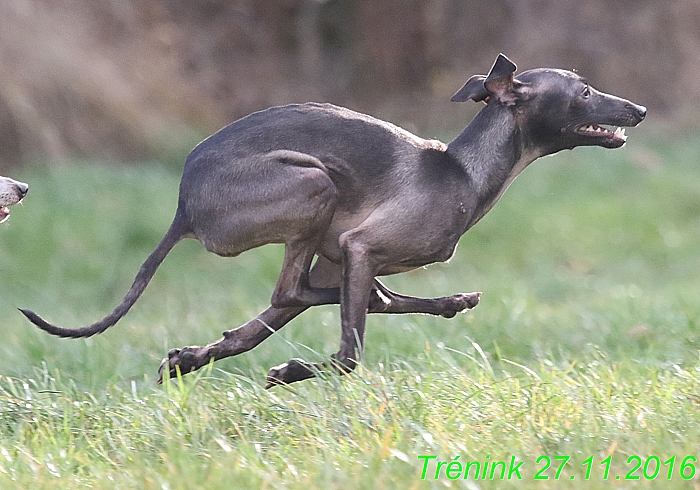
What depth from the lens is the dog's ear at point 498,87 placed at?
4.61 meters

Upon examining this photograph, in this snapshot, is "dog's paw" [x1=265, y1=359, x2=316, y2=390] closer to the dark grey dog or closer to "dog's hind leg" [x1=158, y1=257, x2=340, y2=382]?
the dark grey dog

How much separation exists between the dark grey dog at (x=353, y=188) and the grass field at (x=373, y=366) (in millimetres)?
300

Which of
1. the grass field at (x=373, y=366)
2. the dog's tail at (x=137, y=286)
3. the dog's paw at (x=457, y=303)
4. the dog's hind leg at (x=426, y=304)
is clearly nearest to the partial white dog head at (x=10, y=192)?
the grass field at (x=373, y=366)

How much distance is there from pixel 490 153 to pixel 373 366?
44.3 inches

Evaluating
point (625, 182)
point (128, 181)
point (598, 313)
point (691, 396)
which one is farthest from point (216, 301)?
point (625, 182)

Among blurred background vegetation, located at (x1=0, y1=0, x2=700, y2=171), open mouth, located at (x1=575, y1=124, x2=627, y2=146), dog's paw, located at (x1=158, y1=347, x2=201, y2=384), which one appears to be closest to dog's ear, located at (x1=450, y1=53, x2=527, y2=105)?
open mouth, located at (x1=575, y1=124, x2=627, y2=146)

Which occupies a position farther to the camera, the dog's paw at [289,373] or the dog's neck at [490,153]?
A: the dog's neck at [490,153]

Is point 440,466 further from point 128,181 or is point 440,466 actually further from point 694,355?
point 128,181

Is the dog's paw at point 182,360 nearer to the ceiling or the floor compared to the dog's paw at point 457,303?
nearer to the floor

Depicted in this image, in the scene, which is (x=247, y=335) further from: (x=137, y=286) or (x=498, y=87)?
(x=498, y=87)

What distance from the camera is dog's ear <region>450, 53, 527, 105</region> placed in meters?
4.61

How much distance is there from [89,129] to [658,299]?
8.78 meters

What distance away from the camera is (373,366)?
512 centimetres

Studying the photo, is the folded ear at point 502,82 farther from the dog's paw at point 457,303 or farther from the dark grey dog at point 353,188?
the dog's paw at point 457,303
